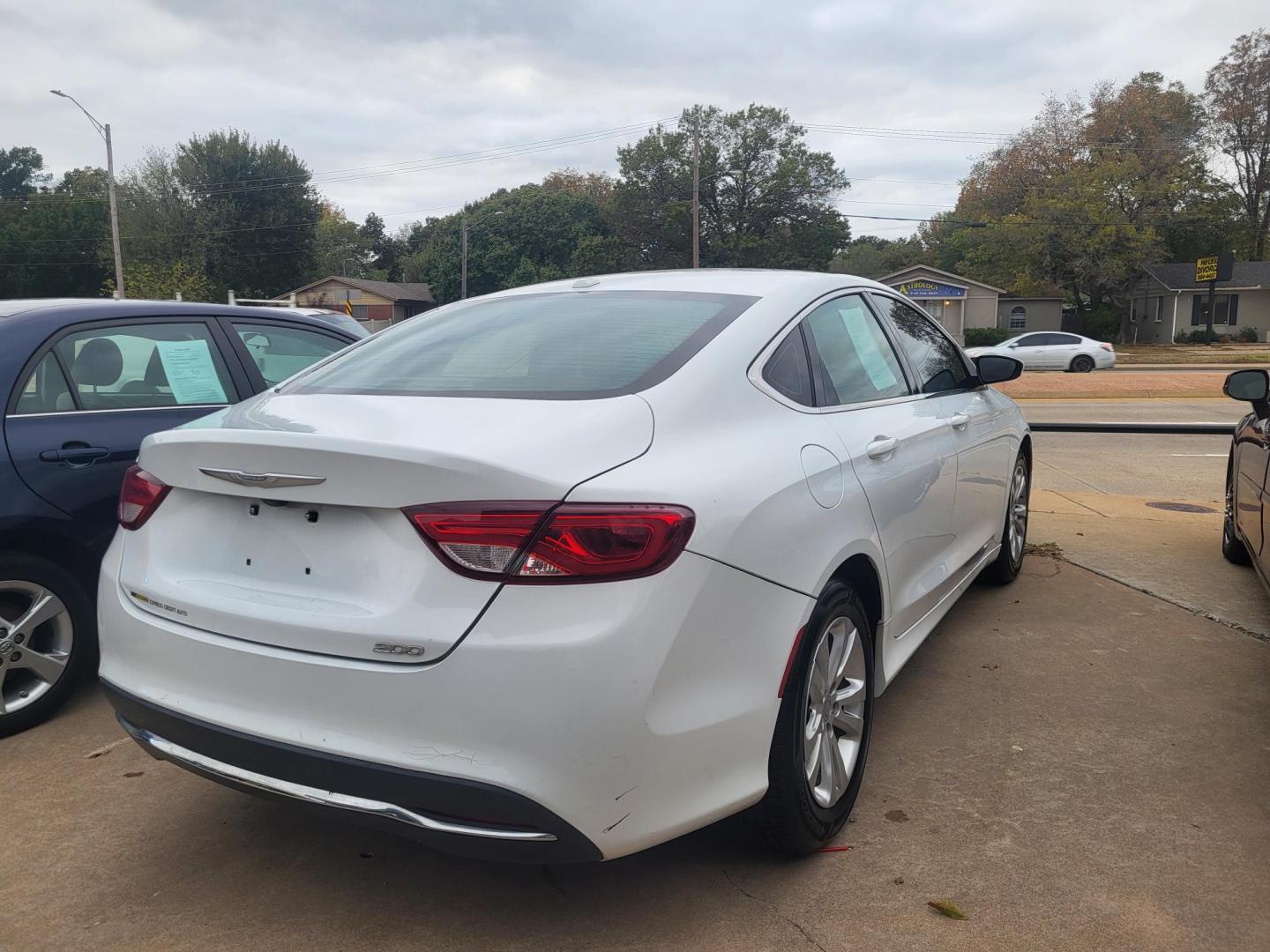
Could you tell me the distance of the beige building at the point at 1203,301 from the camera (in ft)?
169

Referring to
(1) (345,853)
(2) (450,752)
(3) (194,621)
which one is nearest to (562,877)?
(1) (345,853)

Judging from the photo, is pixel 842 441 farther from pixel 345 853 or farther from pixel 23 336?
pixel 23 336

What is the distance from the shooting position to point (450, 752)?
203 centimetres

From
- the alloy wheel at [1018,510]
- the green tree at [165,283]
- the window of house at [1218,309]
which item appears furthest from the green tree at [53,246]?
the alloy wheel at [1018,510]

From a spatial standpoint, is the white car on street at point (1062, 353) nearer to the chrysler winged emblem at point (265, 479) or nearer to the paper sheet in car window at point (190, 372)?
the paper sheet in car window at point (190, 372)

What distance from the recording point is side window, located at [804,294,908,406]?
3180mm

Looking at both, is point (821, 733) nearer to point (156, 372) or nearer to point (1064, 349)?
point (156, 372)

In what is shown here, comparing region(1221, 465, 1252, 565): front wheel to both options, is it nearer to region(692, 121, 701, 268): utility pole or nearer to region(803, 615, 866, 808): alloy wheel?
region(803, 615, 866, 808): alloy wheel

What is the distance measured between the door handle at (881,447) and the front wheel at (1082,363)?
31.5 metres

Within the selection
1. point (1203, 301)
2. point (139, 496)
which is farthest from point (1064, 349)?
point (139, 496)

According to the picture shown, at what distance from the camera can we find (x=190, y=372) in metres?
4.41

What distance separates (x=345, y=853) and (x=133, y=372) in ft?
8.03

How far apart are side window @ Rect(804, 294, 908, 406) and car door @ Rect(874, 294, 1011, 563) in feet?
0.77

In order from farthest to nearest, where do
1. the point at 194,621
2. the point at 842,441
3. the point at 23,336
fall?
the point at 23,336
the point at 842,441
the point at 194,621
